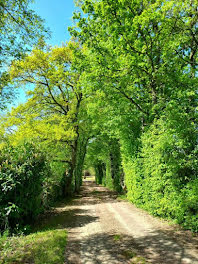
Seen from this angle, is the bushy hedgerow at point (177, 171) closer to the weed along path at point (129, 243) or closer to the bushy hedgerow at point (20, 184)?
the weed along path at point (129, 243)

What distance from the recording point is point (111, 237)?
6199 mm

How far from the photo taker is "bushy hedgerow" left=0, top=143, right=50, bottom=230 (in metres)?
6.68

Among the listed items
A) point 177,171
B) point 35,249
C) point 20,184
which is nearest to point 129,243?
point 35,249

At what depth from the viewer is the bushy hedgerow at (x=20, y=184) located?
668 cm

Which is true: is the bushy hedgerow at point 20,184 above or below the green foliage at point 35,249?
above

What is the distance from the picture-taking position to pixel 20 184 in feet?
23.2

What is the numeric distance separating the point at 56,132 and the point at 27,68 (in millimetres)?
5691

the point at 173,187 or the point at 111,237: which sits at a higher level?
the point at 173,187

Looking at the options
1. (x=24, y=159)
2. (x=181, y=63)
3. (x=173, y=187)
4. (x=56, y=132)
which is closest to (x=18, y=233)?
(x=24, y=159)

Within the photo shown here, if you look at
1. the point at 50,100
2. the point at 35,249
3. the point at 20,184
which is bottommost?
the point at 35,249

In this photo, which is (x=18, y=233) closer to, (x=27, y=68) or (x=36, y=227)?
(x=36, y=227)

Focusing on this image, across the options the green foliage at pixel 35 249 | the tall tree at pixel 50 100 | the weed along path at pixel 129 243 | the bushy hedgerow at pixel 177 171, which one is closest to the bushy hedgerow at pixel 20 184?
the green foliage at pixel 35 249

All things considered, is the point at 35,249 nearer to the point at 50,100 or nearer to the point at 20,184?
the point at 20,184

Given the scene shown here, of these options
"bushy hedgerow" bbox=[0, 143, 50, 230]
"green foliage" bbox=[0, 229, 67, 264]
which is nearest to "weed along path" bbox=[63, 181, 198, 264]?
"green foliage" bbox=[0, 229, 67, 264]
